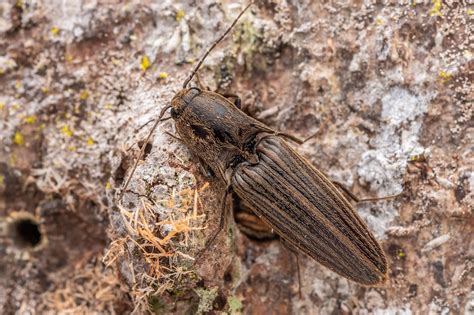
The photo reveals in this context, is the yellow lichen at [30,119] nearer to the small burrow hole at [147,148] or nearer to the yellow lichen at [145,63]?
the yellow lichen at [145,63]

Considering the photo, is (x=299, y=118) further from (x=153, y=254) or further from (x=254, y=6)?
(x=153, y=254)

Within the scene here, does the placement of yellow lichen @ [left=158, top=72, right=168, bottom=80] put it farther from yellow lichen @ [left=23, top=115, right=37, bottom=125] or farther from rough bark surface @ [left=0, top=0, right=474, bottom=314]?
yellow lichen @ [left=23, top=115, right=37, bottom=125]

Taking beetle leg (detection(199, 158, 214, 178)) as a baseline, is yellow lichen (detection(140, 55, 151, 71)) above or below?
above

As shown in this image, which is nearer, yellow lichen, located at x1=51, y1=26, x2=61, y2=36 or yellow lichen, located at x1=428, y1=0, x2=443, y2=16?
yellow lichen, located at x1=428, y1=0, x2=443, y2=16

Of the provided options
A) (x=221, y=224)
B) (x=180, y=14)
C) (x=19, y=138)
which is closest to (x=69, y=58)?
(x=19, y=138)

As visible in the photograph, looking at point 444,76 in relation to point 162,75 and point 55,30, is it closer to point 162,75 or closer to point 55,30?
point 162,75

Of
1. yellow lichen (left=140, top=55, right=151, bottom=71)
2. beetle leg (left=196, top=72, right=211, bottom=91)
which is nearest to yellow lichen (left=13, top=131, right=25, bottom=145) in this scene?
yellow lichen (left=140, top=55, right=151, bottom=71)
